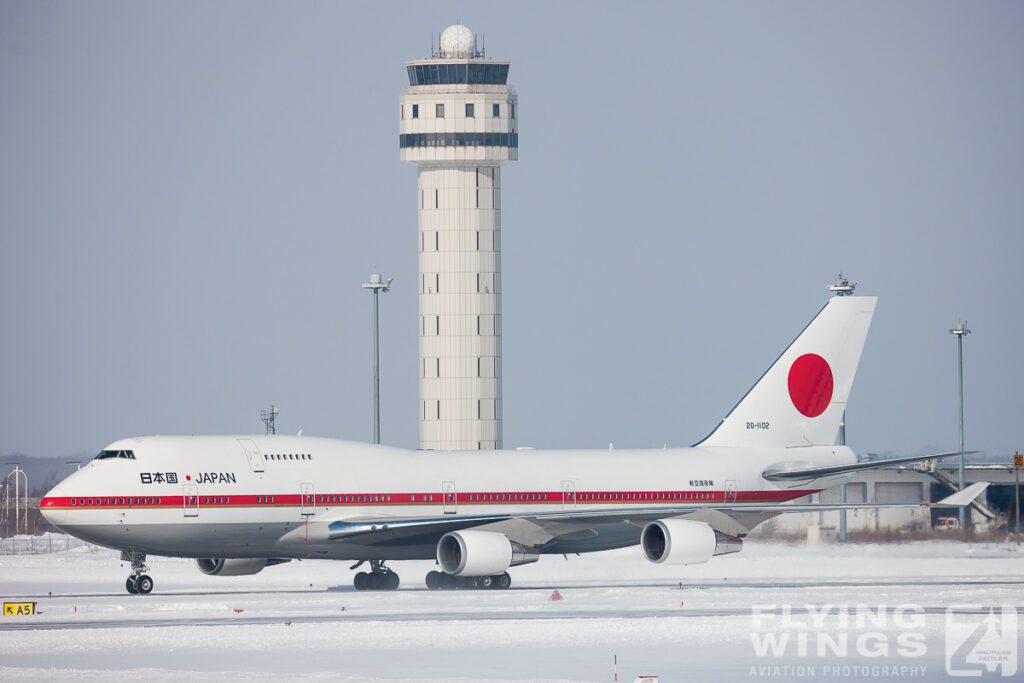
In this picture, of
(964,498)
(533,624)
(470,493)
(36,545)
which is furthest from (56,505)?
(36,545)

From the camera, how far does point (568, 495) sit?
145 feet

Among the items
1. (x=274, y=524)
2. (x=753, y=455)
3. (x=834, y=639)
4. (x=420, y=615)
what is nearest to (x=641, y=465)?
(x=753, y=455)

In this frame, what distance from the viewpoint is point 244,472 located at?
4097 centimetres

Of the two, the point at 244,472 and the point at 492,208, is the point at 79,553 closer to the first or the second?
the point at 244,472

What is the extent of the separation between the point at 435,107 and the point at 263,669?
64.4m

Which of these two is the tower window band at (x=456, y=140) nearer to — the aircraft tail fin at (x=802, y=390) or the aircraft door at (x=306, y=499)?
the aircraft tail fin at (x=802, y=390)

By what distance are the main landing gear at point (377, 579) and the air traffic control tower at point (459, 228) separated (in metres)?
44.9

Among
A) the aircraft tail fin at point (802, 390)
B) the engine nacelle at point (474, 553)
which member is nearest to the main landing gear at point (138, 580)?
the engine nacelle at point (474, 553)

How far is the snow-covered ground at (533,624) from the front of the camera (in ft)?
84.5

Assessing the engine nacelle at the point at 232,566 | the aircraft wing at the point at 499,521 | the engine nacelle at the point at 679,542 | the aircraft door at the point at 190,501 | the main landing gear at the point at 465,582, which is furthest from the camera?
the engine nacelle at the point at 232,566

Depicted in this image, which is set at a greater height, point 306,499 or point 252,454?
point 252,454

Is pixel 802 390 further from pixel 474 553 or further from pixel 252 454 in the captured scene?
pixel 252 454

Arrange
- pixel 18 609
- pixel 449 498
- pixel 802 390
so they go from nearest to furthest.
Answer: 1. pixel 18 609
2. pixel 449 498
3. pixel 802 390

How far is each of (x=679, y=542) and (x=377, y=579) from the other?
7.42m
